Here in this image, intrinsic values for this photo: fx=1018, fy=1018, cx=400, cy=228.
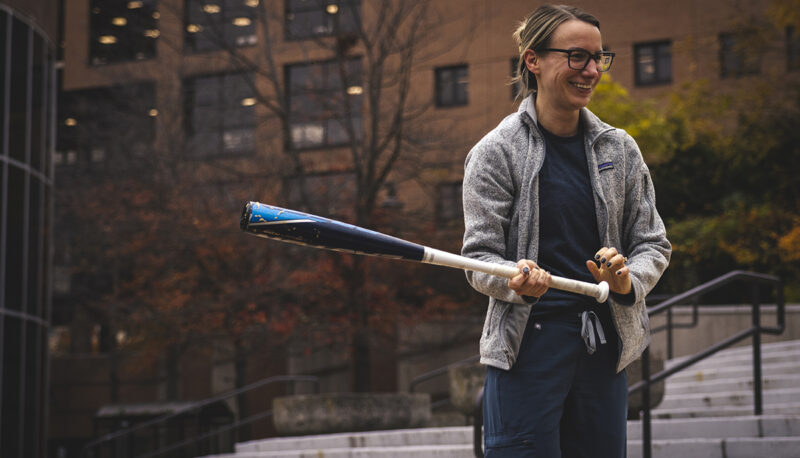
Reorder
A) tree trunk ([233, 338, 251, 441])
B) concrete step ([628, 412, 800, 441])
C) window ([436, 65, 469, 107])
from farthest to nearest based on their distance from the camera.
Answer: window ([436, 65, 469, 107]) < tree trunk ([233, 338, 251, 441]) < concrete step ([628, 412, 800, 441])

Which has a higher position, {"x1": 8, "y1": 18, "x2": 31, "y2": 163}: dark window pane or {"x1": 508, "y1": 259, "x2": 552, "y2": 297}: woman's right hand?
{"x1": 8, "y1": 18, "x2": 31, "y2": 163}: dark window pane

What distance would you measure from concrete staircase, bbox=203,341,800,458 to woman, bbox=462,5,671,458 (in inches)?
177

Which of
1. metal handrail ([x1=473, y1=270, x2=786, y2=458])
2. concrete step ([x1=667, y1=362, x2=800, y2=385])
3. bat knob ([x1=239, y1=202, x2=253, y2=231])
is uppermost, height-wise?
bat knob ([x1=239, y1=202, x2=253, y2=231])

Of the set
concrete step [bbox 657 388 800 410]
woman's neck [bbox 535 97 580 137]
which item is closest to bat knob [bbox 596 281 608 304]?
woman's neck [bbox 535 97 580 137]

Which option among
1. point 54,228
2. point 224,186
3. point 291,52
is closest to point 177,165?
point 224,186

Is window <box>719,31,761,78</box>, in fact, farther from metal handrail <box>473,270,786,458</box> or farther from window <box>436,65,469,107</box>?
metal handrail <box>473,270,786,458</box>

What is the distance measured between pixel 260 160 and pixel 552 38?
18406 mm

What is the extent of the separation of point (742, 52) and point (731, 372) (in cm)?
1534

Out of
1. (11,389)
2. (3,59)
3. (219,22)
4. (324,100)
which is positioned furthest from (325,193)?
(11,389)

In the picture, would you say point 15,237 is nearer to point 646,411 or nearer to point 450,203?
point 450,203

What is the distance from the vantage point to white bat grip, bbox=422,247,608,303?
9.12 ft

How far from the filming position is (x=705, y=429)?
26.8ft

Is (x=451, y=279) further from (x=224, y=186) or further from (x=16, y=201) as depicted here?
(x=16, y=201)

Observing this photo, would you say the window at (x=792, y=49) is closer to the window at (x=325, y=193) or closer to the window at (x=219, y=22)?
the window at (x=325, y=193)
